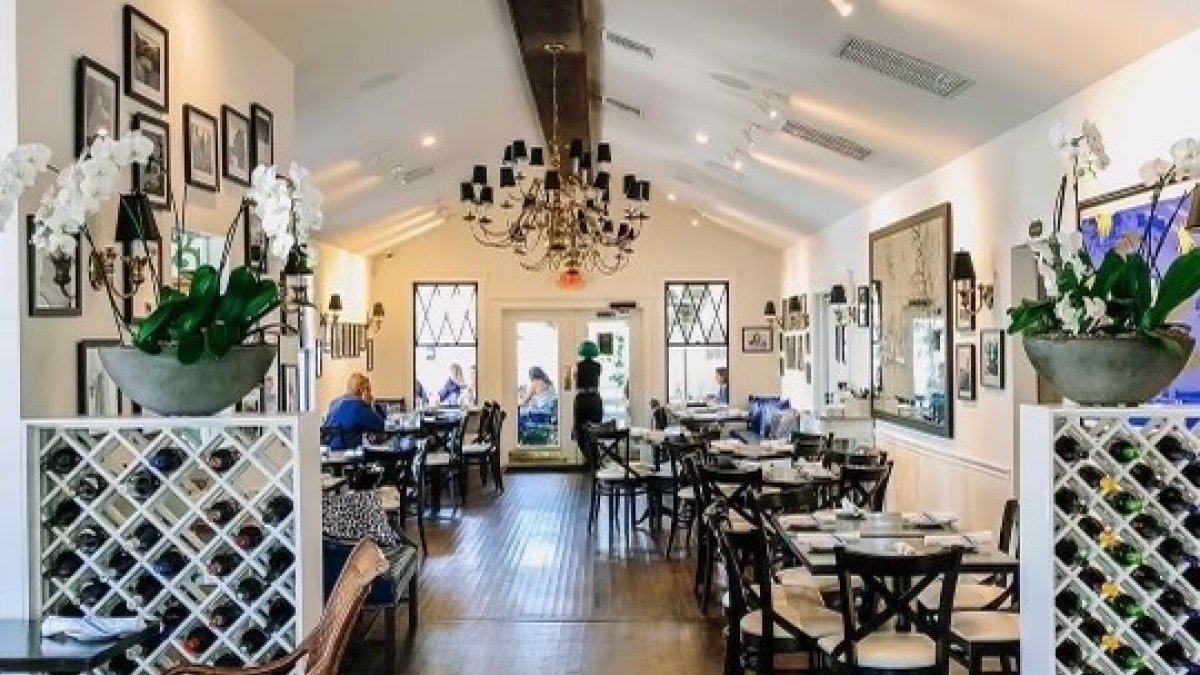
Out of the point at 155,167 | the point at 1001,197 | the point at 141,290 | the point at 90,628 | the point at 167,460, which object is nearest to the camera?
the point at 90,628

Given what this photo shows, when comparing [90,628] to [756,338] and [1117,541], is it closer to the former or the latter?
[1117,541]

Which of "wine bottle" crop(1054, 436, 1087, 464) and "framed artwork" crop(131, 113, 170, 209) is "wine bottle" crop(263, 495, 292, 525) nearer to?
"framed artwork" crop(131, 113, 170, 209)

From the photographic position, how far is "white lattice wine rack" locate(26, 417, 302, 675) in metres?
3.56

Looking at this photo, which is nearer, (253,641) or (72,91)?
(253,641)

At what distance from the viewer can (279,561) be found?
11.8 ft

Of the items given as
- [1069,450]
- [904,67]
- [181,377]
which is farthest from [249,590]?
[904,67]

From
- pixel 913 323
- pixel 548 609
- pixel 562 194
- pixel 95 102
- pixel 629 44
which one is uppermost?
pixel 629 44

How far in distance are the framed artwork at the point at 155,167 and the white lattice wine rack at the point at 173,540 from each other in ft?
4.01

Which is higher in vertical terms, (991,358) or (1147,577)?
(991,358)

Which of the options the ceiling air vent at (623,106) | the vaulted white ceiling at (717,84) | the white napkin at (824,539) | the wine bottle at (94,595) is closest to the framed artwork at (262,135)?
the vaulted white ceiling at (717,84)

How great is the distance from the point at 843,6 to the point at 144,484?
4.00m

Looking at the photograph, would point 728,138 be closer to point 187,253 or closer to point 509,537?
point 509,537

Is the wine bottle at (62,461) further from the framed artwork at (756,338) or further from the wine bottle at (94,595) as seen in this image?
the framed artwork at (756,338)

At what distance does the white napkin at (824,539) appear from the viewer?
475 cm
